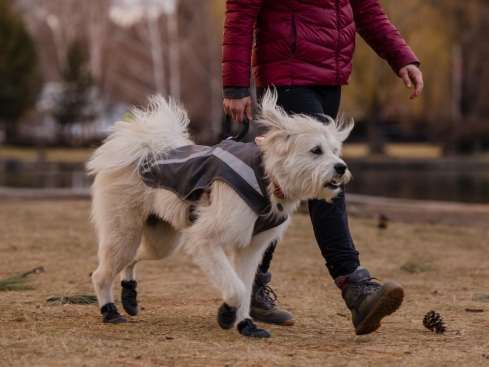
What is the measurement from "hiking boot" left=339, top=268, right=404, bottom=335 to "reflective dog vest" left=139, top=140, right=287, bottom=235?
0.64 m

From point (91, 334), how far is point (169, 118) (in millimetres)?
1606

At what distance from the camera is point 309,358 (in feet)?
13.6

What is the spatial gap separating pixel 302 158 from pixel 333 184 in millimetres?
227

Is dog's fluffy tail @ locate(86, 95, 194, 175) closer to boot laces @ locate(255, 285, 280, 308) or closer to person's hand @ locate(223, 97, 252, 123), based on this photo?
person's hand @ locate(223, 97, 252, 123)

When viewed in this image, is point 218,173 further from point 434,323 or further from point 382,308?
point 434,323

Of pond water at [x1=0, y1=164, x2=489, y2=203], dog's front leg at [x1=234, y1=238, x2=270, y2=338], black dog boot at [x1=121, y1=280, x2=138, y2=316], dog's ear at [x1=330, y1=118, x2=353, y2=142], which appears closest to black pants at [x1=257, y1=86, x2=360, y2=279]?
dog's ear at [x1=330, y1=118, x2=353, y2=142]

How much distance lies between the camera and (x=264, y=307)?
17.8 ft

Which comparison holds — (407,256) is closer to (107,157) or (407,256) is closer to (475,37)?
(107,157)

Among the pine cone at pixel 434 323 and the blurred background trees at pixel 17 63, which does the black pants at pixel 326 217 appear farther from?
the blurred background trees at pixel 17 63

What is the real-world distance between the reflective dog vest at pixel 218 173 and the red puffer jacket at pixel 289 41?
0.45m

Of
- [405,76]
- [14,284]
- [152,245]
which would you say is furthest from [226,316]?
[14,284]

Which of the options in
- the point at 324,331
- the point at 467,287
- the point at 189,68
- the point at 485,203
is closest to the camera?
the point at 324,331

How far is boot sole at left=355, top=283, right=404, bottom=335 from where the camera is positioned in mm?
4668

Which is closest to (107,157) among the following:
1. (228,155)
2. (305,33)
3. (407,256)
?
(228,155)
